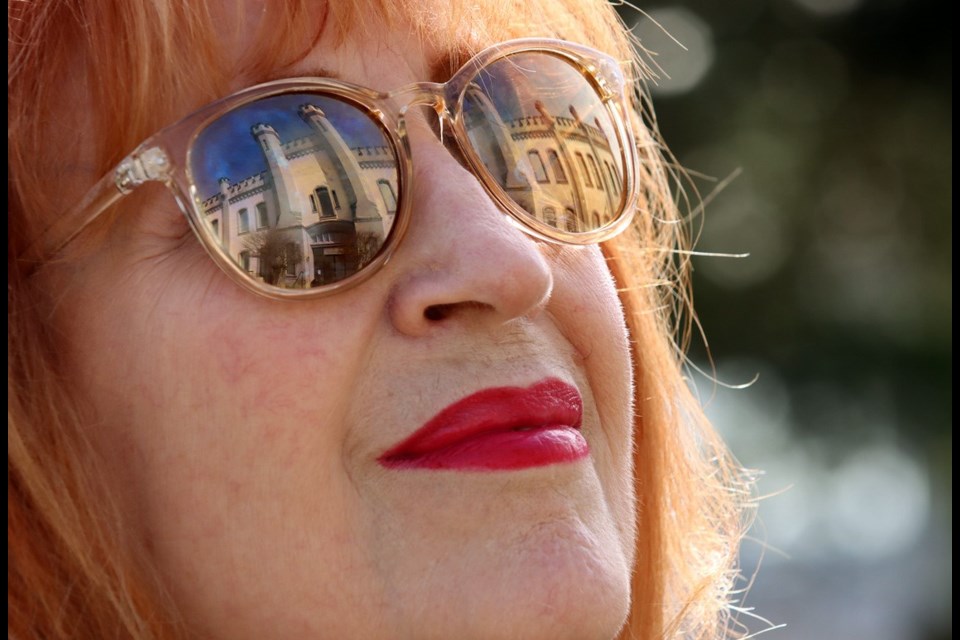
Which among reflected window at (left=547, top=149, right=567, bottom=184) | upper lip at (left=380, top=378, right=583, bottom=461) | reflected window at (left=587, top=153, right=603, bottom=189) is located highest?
reflected window at (left=547, top=149, right=567, bottom=184)

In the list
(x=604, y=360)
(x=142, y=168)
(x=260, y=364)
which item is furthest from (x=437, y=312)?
(x=142, y=168)

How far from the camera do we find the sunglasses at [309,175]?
1688 millimetres

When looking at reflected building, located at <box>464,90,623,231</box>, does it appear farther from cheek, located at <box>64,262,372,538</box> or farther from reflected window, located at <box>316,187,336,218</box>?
cheek, located at <box>64,262,372,538</box>

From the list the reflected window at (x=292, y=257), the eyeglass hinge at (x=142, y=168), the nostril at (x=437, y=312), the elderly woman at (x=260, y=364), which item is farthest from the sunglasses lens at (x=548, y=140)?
the eyeglass hinge at (x=142, y=168)

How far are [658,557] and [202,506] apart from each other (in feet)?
3.77

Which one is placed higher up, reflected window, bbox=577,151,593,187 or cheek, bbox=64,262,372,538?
reflected window, bbox=577,151,593,187

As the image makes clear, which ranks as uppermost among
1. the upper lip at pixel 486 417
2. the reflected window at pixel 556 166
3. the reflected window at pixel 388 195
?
the reflected window at pixel 388 195

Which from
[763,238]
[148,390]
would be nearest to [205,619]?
[148,390]

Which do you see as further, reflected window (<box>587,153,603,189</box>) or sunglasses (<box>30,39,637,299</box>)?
reflected window (<box>587,153,603,189</box>)

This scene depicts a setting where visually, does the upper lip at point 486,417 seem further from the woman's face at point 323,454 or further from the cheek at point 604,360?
the cheek at point 604,360

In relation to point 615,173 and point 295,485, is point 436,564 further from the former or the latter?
point 615,173

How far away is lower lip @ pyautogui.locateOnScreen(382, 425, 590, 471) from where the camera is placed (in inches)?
67.7

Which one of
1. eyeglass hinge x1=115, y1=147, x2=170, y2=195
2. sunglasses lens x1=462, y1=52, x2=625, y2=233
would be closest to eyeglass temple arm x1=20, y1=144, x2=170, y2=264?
eyeglass hinge x1=115, y1=147, x2=170, y2=195

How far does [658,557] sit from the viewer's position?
2.49 metres
